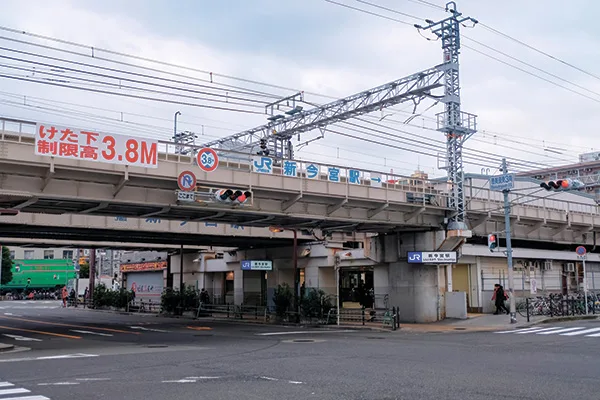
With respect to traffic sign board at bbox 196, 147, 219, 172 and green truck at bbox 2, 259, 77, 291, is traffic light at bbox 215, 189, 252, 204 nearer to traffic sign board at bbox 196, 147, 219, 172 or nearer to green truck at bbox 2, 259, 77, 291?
traffic sign board at bbox 196, 147, 219, 172

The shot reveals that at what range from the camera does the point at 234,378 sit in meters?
12.5

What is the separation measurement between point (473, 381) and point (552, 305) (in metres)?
23.7

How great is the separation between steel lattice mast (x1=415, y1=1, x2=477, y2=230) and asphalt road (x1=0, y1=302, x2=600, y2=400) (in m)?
10.6

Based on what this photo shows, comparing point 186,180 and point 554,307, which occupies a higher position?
point 186,180

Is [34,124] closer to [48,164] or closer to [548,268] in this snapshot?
[48,164]

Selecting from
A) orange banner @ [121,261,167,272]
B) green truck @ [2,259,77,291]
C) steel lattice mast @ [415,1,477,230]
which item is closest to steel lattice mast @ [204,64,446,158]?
steel lattice mast @ [415,1,477,230]

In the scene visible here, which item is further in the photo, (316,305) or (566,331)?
(316,305)

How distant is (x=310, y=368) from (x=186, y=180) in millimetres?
11185

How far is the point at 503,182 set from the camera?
2958 centimetres

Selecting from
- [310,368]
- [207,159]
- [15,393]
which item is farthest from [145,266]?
[15,393]

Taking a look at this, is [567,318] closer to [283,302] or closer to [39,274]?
[283,302]

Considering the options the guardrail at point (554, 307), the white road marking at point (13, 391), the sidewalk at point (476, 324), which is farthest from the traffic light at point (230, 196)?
the guardrail at point (554, 307)

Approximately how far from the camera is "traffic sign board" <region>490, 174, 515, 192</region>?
29.3 m

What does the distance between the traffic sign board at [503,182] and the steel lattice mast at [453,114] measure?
2.19 m
